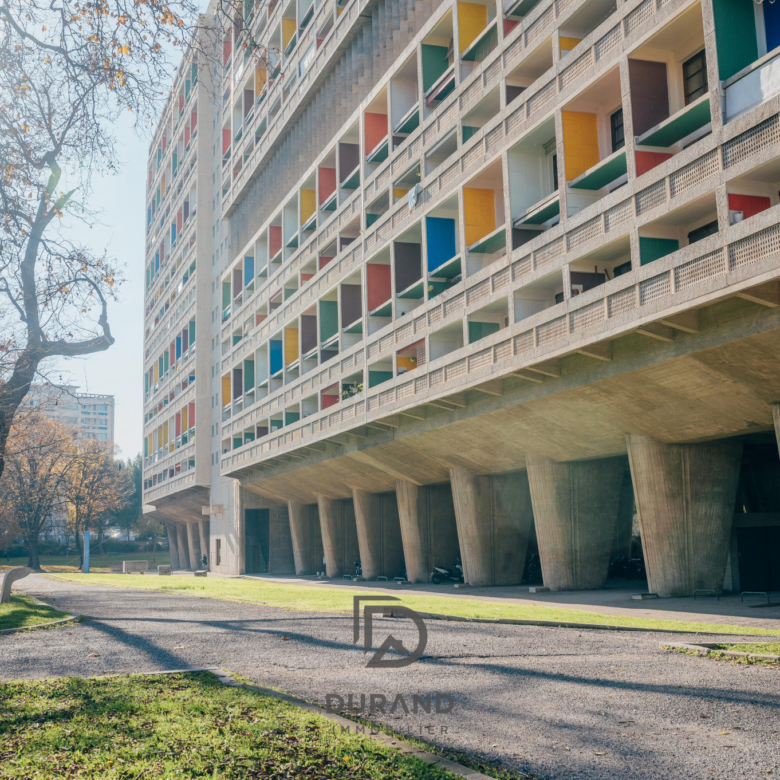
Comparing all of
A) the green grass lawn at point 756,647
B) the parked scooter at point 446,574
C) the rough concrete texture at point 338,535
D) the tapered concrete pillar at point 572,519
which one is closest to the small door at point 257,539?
the rough concrete texture at point 338,535

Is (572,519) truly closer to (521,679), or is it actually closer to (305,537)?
(521,679)

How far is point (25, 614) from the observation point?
16703 millimetres

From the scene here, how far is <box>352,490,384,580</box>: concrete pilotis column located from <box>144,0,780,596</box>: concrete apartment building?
0.41 ft

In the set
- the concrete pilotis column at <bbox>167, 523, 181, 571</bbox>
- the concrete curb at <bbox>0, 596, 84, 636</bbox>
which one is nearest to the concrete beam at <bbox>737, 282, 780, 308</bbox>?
the concrete curb at <bbox>0, 596, 84, 636</bbox>

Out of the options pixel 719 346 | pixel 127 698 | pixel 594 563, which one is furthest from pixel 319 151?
pixel 127 698

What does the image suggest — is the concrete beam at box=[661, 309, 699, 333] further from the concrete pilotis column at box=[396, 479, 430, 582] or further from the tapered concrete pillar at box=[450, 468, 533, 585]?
the concrete pilotis column at box=[396, 479, 430, 582]

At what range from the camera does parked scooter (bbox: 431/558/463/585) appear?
33312 mm

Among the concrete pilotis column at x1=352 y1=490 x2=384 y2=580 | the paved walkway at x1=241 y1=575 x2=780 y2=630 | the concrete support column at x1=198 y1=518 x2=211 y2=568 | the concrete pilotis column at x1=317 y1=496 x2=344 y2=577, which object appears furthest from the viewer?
the concrete support column at x1=198 y1=518 x2=211 y2=568

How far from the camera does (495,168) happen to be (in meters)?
24.3

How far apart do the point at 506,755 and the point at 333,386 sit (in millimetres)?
29713

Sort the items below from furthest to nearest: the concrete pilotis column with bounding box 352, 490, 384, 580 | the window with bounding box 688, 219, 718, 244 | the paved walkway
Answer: the concrete pilotis column with bounding box 352, 490, 384, 580, the window with bounding box 688, 219, 718, 244, the paved walkway

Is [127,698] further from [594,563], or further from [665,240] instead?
[594,563]

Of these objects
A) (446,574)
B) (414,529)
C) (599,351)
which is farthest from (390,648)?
(414,529)

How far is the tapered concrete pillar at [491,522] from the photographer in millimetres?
29672
